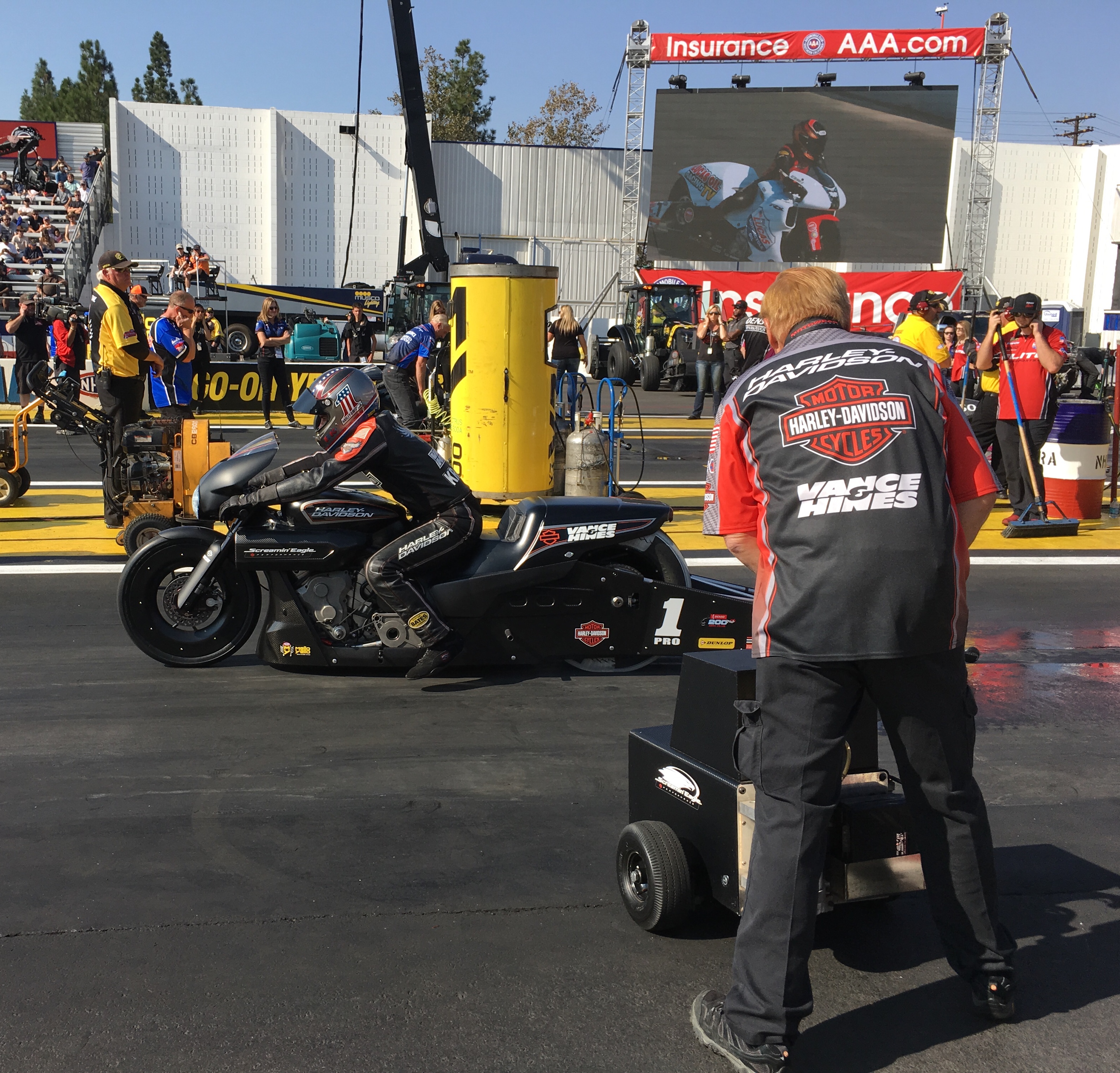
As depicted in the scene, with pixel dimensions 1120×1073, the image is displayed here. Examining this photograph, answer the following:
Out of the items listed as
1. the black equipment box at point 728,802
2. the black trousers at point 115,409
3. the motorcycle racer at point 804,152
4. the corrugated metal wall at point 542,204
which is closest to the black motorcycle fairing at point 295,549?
the black equipment box at point 728,802

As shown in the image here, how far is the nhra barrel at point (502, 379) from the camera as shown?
32.7 feet

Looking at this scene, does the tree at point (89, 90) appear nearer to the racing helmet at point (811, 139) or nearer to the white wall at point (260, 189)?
the white wall at point (260, 189)

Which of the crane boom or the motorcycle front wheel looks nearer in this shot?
the motorcycle front wheel

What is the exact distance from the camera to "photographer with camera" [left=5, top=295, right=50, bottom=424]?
17.3 metres

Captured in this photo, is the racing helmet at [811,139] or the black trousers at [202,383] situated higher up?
the racing helmet at [811,139]

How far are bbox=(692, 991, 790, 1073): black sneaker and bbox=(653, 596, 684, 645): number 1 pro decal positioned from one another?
297 centimetres

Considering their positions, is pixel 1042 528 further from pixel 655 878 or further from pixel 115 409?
pixel 115 409

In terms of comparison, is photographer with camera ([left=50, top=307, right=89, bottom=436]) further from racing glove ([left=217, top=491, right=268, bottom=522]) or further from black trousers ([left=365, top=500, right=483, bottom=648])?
black trousers ([left=365, top=500, right=483, bottom=648])

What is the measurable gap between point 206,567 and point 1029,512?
740 centimetres

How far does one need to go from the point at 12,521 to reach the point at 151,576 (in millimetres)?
5113

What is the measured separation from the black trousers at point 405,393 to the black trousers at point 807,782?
12061mm

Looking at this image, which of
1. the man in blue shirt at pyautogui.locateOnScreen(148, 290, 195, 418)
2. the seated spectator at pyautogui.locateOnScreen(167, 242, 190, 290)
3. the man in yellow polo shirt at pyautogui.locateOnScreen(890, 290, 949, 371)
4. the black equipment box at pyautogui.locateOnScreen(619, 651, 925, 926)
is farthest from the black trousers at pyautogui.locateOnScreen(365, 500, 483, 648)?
the seated spectator at pyautogui.locateOnScreen(167, 242, 190, 290)

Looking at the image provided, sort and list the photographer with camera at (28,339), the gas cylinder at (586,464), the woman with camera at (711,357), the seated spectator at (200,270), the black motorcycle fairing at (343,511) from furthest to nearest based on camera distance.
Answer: the seated spectator at (200,270), the woman with camera at (711,357), the photographer with camera at (28,339), the gas cylinder at (586,464), the black motorcycle fairing at (343,511)

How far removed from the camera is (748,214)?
39.6m
